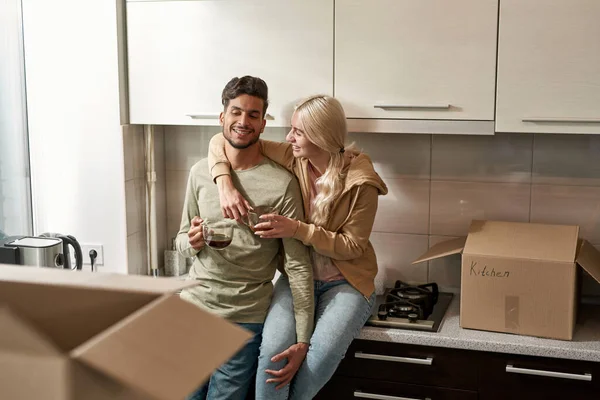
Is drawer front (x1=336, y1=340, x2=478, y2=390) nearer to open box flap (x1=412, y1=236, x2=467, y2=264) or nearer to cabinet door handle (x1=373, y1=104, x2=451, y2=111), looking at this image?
open box flap (x1=412, y1=236, x2=467, y2=264)

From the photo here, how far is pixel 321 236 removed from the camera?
2.49 metres

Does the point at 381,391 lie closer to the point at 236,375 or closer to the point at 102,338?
the point at 236,375

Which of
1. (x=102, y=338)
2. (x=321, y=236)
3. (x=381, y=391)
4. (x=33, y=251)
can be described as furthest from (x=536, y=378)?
(x=102, y=338)

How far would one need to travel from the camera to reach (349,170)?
2561mm

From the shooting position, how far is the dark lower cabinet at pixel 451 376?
2420mm

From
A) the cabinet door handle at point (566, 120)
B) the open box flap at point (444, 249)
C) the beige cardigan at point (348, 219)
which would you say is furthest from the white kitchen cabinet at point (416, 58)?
the open box flap at point (444, 249)

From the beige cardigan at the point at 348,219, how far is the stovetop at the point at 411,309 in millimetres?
114

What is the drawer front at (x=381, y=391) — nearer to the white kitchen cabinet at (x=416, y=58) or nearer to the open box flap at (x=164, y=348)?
the white kitchen cabinet at (x=416, y=58)

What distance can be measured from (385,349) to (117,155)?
4.18 feet

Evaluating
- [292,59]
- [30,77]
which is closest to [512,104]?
[292,59]

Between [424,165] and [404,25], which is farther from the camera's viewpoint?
[424,165]

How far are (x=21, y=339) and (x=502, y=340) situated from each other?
2.04 m

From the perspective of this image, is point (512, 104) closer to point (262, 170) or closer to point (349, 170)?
point (349, 170)

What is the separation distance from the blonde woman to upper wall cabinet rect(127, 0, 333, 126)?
0.64 feet
